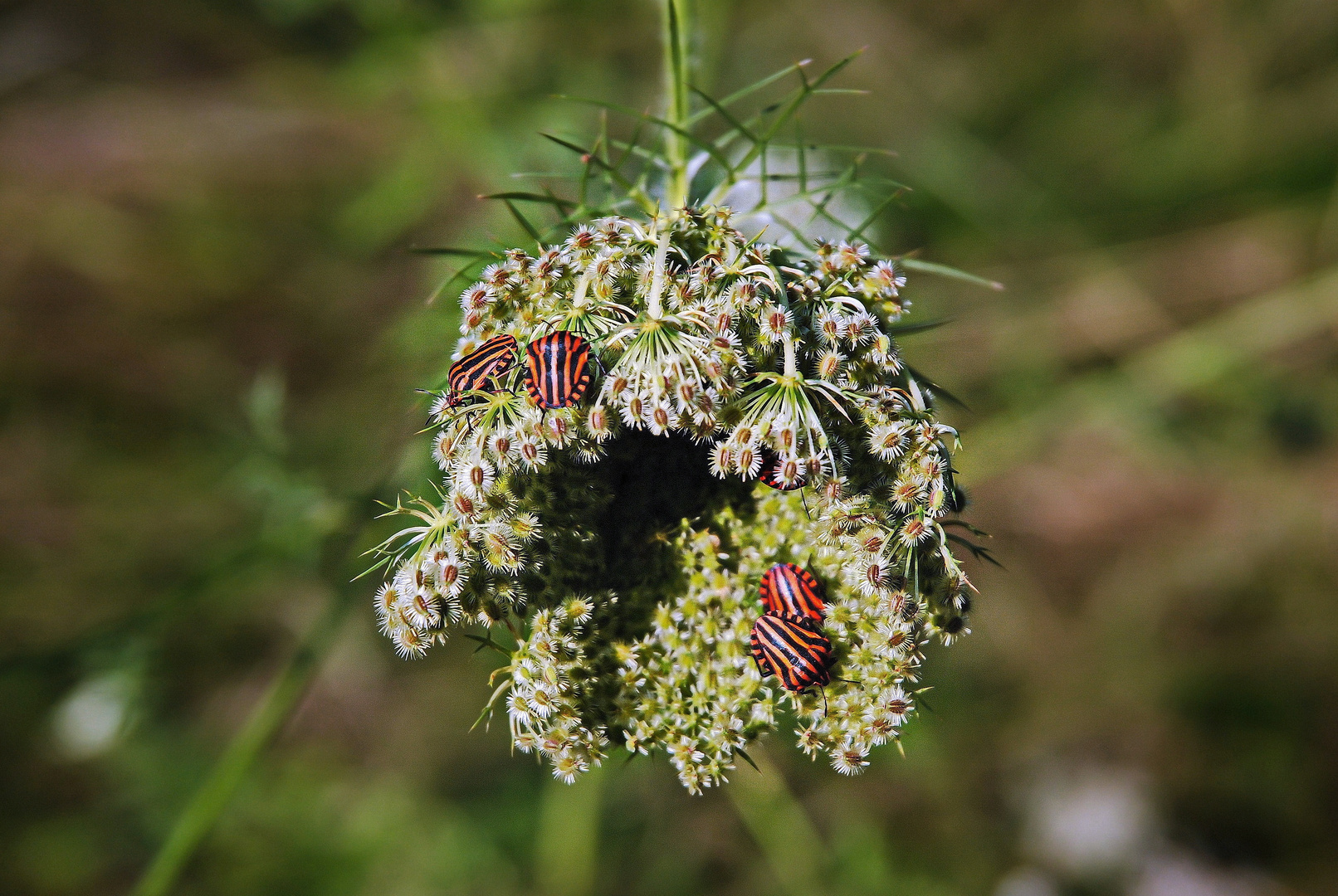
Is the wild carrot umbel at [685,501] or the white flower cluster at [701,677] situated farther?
Answer: the white flower cluster at [701,677]

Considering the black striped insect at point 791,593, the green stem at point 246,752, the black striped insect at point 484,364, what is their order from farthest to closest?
the green stem at point 246,752
the black striped insect at point 791,593
the black striped insect at point 484,364

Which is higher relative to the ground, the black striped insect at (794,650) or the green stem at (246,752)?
the black striped insect at (794,650)

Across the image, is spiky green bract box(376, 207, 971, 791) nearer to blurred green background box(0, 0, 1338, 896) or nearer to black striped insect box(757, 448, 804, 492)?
black striped insect box(757, 448, 804, 492)

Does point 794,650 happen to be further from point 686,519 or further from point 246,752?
point 246,752

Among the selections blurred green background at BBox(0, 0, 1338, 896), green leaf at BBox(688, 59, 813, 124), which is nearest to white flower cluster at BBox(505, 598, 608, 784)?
green leaf at BBox(688, 59, 813, 124)

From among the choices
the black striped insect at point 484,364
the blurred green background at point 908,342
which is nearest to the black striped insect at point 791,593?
Answer: the black striped insect at point 484,364

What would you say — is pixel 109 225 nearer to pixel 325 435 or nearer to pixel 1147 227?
pixel 325 435

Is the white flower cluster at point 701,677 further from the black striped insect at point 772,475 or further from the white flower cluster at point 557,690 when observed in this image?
the black striped insect at point 772,475

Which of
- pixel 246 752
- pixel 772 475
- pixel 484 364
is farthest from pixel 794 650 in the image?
pixel 246 752
